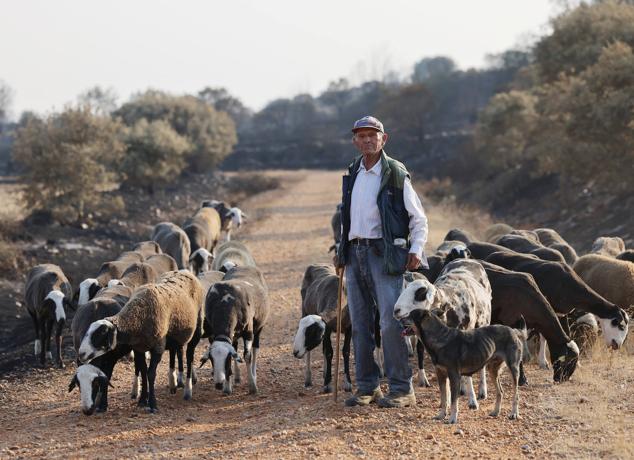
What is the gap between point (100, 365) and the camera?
9.11m

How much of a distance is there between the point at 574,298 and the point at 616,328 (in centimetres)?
62

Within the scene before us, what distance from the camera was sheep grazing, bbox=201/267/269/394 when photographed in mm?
9078

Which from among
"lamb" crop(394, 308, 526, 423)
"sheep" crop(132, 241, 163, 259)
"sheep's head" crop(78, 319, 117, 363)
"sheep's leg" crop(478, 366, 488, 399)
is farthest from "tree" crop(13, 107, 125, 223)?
"lamb" crop(394, 308, 526, 423)

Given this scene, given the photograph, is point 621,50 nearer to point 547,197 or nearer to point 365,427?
point 547,197

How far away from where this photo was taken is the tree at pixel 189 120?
46.4m

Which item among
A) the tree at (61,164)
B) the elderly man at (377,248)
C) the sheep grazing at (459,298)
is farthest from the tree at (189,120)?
the elderly man at (377,248)

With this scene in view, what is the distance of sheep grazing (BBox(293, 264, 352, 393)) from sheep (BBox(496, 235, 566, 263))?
3.37 metres

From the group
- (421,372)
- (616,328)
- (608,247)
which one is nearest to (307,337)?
(421,372)

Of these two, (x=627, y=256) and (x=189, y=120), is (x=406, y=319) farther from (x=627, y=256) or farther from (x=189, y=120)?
(x=189, y=120)

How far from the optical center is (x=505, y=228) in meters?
16.8

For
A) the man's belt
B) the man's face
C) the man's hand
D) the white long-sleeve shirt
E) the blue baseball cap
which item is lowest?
the man's hand

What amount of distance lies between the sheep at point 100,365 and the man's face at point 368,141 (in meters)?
3.57

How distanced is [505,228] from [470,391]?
922cm

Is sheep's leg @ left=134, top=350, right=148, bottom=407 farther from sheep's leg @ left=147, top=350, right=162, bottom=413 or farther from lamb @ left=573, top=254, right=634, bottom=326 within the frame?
lamb @ left=573, top=254, right=634, bottom=326
